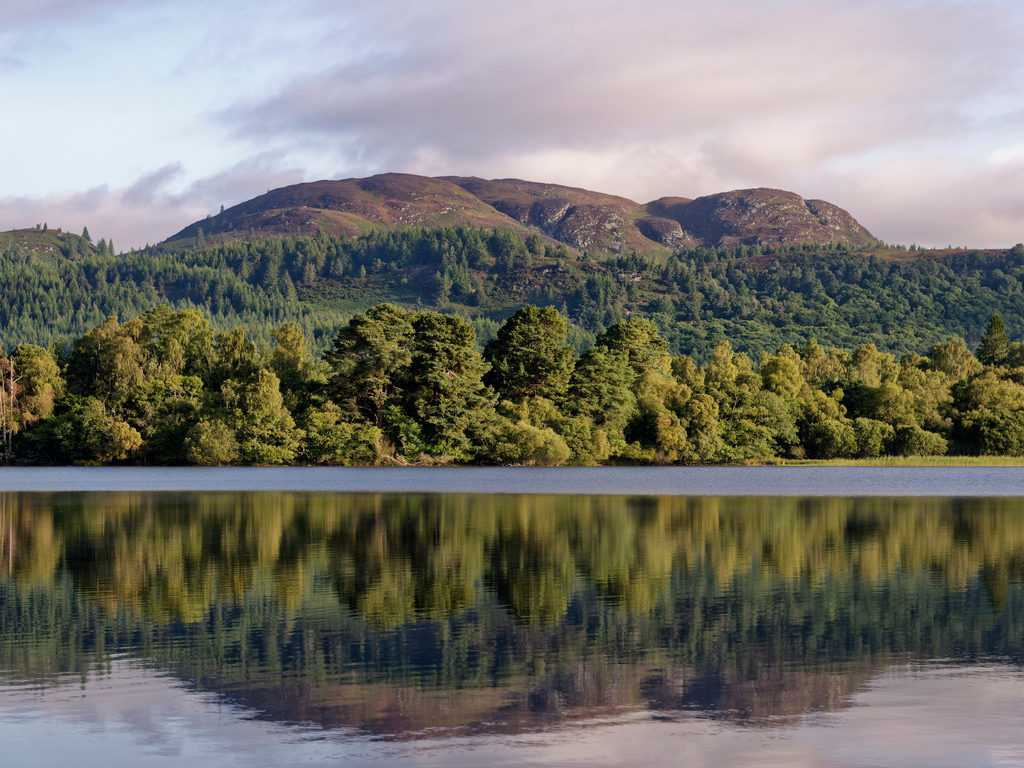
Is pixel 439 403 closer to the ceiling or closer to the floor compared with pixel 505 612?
closer to the ceiling

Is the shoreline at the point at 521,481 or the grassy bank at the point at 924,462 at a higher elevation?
the shoreline at the point at 521,481

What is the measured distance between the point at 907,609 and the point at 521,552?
14.1m

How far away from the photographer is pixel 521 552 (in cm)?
3556

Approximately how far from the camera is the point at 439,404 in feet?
411

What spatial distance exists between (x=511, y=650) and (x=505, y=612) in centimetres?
399

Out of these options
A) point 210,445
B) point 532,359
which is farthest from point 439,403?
point 210,445

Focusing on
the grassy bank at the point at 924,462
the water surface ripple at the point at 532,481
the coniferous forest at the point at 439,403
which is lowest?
the grassy bank at the point at 924,462

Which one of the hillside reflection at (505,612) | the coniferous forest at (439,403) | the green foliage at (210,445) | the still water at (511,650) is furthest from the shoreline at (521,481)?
the still water at (511,650)

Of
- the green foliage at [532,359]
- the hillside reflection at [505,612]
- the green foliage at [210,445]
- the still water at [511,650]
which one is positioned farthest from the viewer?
the green foliage at [532,359]

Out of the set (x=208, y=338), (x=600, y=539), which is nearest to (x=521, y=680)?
(x=600, y=539)

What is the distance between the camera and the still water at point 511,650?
14.3m

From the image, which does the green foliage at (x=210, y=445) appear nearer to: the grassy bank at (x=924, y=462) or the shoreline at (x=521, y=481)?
the shoreline at (x=521, y=481)

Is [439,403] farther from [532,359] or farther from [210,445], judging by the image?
[210,445]

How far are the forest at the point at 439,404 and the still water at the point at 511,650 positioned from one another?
8397 centimetres
